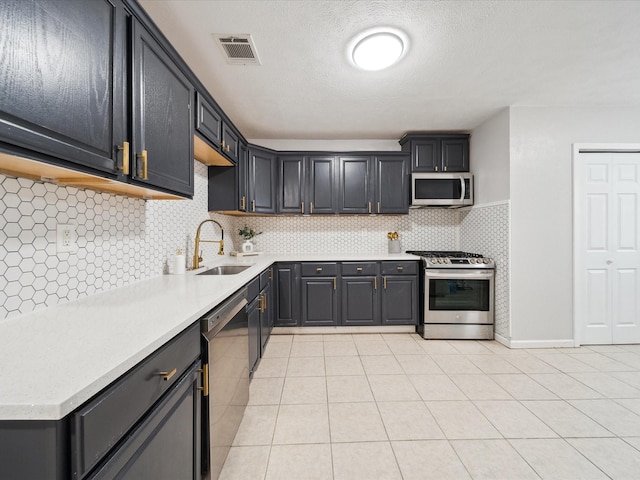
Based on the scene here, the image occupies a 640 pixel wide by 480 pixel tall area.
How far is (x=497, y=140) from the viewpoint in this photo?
3.11 m

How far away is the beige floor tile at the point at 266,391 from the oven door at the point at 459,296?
6.15ft

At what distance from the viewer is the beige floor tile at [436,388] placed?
211 cm

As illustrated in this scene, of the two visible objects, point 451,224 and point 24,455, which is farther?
point 451,224

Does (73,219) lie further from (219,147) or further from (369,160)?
(369,160)

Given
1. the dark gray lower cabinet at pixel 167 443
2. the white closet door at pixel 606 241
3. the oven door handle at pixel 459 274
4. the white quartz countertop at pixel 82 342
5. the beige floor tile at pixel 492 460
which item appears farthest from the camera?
the oven door handle at pixel 459 274

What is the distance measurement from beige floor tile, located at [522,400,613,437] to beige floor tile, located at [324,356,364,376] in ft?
4.05

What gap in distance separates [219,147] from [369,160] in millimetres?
1937

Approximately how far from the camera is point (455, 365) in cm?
261

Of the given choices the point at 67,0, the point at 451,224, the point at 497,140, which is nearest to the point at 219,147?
the point at 67,0

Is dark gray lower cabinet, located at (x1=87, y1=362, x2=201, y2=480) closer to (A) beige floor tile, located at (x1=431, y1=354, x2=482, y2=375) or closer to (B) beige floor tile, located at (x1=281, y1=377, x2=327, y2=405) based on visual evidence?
(B) beige floor tile, located at (x1=281, y1=377, x2=327, y2=405)

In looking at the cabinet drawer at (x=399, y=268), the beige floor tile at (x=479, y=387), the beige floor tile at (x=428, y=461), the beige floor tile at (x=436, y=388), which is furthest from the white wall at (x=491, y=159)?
the beige floor tile at (x=428, y=461)

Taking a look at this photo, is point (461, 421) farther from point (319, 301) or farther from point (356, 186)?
A: point (356, 186)

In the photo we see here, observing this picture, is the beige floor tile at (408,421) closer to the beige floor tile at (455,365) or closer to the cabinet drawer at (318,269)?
the beige floor tile at (455,365)

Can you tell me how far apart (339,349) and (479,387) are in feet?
4.22
